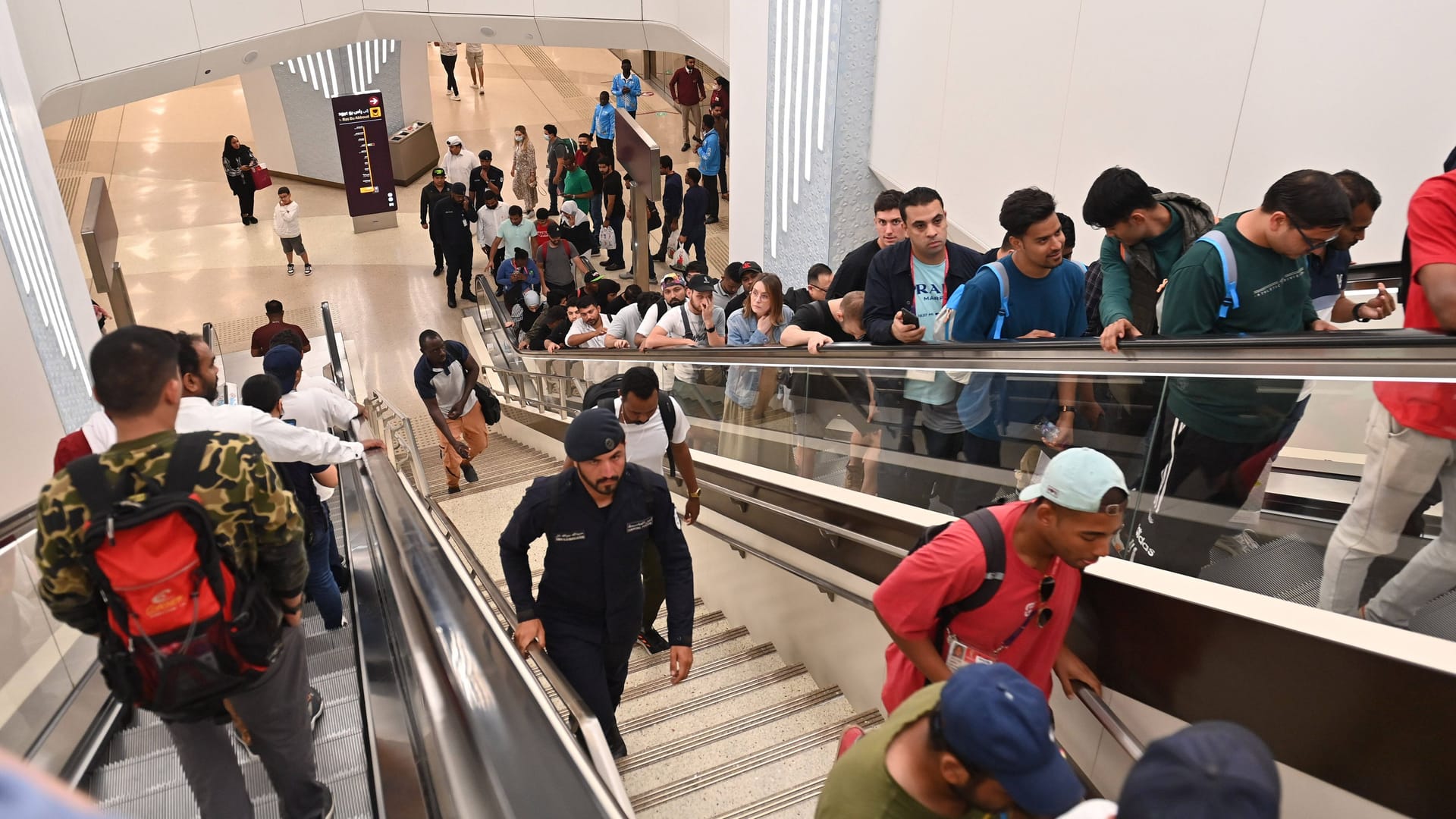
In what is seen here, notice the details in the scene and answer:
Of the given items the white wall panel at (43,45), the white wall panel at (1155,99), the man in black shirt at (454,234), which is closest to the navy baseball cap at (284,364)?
the white wall panel at (1155,99)

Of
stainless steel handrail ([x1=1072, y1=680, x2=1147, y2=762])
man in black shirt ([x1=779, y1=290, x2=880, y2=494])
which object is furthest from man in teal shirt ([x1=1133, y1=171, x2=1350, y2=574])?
man in black shirt ([x1=779, y1=290, x2=880, y2=494])

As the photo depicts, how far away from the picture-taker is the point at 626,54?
25047mm

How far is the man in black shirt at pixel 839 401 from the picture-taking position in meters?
4.23

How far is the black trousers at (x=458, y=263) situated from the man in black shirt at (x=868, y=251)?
9563 millimetres

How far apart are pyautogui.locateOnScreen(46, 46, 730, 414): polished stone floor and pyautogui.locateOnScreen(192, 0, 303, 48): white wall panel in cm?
370

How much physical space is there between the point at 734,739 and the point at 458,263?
11.4 meters

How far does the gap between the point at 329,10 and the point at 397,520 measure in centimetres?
1159

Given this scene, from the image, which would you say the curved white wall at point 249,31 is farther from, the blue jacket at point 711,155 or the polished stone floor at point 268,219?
the polished stone floor at point 268,219

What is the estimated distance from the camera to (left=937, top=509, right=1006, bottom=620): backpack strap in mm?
2357

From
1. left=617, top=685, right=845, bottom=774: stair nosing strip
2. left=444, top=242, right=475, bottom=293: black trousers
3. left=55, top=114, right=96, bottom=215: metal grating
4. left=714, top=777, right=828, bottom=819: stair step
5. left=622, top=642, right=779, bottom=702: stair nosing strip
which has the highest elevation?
left=55, top=114, right=96, bottom=215: metal grating

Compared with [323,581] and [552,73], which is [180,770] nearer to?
[323,581]

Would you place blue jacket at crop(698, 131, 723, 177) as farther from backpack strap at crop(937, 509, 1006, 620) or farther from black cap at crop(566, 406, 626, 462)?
backpack strap at crop(937, 509, 1006, 620)

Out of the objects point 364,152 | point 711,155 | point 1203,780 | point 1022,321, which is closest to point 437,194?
point 364,152

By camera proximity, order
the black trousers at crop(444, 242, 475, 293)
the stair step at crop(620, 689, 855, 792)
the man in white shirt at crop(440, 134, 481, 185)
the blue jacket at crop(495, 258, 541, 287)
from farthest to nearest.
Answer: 1. the man in white shirt at crop(440, 134, 481, 185)
2. the black trousers at crop(444, 242, 475, 293)
3. the blue jacket at crop(495, 258, 541, 287)
4. the stair step at crop(620, 689, 855, 792)
